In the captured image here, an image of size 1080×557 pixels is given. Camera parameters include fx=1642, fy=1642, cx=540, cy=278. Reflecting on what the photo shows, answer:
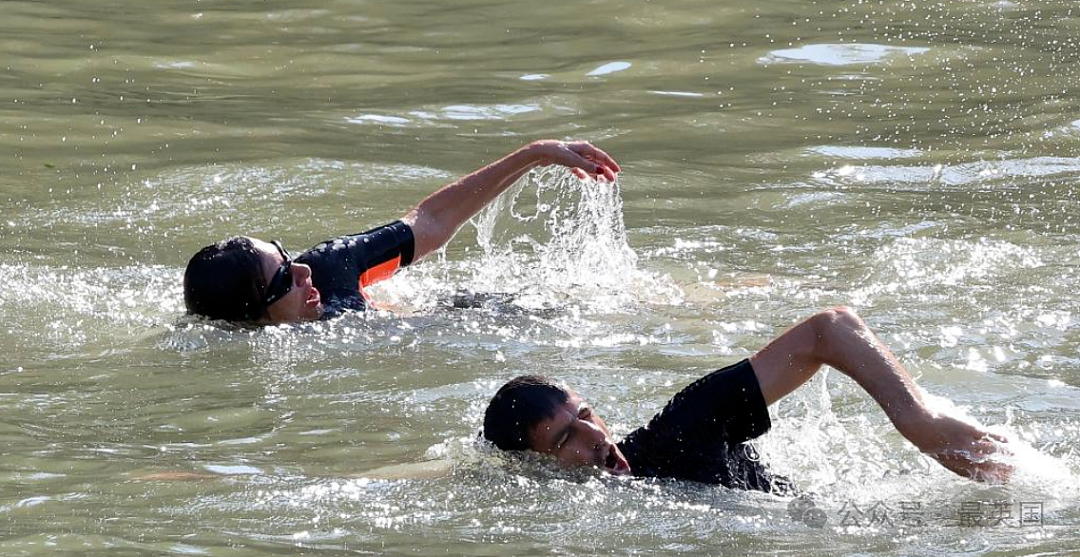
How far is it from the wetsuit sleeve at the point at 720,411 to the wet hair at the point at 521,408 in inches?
15.1

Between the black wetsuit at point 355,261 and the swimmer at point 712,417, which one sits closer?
the swimmer at point 712,417

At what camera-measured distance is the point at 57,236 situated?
9398 mm

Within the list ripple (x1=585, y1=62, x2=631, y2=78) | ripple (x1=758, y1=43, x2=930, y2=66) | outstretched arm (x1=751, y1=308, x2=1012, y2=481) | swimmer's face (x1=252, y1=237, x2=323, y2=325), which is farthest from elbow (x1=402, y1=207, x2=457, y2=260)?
ripple (x1=758, y1=43, x2=930, y2=66)

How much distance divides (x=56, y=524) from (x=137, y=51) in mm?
9163

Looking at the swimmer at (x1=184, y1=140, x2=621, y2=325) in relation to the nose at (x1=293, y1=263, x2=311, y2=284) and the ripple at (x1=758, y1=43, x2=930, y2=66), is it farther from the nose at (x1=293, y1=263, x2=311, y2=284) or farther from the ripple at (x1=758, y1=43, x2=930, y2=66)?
the ripple at (x1=758, y1=43, x2=930, y2=66)

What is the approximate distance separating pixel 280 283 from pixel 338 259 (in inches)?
15.6

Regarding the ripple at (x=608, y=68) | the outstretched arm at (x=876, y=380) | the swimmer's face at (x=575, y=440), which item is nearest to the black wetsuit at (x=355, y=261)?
the swimmer's face at (x=575, y=440)

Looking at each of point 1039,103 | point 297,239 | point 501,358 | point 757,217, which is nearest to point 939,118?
point 1039,103

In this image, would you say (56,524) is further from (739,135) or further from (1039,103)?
(1039,103)

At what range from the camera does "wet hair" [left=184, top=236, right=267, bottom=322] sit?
7340 millimetres

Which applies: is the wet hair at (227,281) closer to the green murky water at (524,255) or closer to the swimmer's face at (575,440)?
the green murky water at (524,255)

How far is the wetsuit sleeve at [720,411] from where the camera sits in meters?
5.45

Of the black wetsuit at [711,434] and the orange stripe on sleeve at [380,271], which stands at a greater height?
the orange stripe on sleeve at [380,271]

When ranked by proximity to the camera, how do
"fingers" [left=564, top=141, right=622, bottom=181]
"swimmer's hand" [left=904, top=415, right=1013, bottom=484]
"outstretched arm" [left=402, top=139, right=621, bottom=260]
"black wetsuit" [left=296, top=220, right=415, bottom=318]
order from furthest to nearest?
"outstretched arm" [left=402, top=139, right=621, bottom=260] → "black wetsuit" [left=296, top=220, right=415, bottom=318] → "fingers" [left=564, top=141, right=622, bottom=181] → "swimmer's hand" [left=904, top=415, right=1013, bottom=484]
